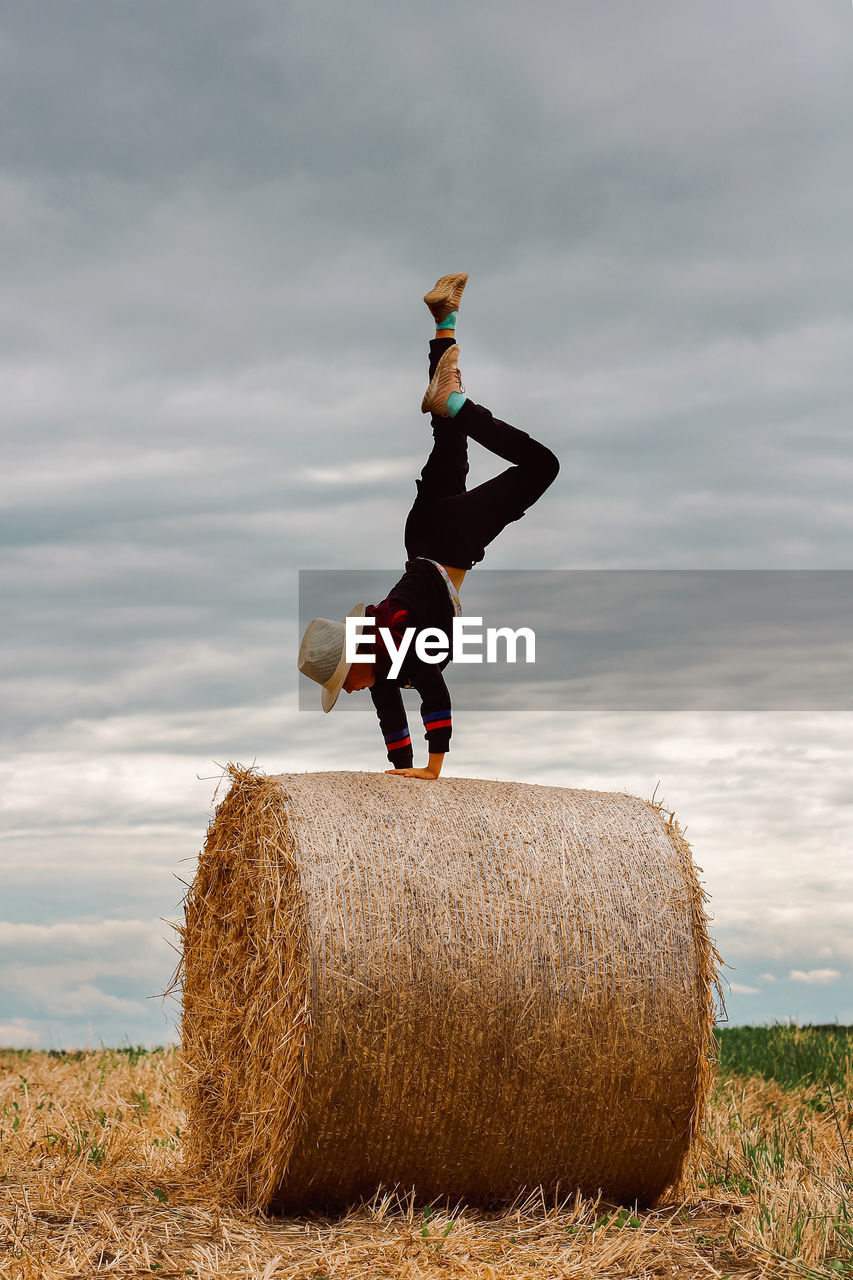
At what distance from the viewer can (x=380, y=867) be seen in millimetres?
4879

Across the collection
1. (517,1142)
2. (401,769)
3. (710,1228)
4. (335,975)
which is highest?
(401,769)

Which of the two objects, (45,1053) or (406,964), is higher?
(406,964)

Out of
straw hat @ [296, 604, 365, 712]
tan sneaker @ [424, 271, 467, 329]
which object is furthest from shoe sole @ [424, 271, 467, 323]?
straw hat @ [296, 604, 365, 712]

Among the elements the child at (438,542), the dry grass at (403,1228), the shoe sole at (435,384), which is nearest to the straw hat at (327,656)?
the child at (438,542)

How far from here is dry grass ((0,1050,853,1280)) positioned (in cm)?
434

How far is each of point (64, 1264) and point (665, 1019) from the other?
2.46m

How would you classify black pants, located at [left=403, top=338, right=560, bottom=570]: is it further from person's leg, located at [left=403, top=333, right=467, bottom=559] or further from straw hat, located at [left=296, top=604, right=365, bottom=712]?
straw hat, located at [left=296, top=604, right=365, bottom=712]

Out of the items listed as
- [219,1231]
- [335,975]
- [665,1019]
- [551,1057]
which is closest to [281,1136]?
[219,1231]

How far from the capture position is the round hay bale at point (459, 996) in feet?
15.5

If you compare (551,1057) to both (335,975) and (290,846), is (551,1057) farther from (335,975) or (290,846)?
(290,846)

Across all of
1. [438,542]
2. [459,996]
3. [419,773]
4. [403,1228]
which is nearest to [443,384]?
[438,542]

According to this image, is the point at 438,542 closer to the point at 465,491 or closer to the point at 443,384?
the point at 465,491

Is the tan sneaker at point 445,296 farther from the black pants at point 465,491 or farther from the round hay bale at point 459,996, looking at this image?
the round hay bale at point 459,996

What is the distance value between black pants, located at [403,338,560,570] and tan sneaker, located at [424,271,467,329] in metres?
0.13
